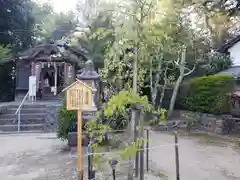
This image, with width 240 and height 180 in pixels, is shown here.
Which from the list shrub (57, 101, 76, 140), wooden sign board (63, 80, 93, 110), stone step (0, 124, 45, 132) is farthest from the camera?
stone step (0, 124, 45, 132)

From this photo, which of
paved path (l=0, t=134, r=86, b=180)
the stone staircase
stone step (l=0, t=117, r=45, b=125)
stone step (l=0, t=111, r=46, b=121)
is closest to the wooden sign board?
paved path (l=0, t=134, r=86, b=180)

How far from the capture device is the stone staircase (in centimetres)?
1094

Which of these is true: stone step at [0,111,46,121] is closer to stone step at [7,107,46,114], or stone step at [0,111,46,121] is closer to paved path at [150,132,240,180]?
stone step at [7,107,46,114]

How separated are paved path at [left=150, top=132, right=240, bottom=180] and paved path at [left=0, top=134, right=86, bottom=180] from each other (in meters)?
2.01

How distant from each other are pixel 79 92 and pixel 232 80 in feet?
29.2

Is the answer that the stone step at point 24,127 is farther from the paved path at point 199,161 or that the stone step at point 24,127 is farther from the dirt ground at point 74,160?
the paved path at point 199,161

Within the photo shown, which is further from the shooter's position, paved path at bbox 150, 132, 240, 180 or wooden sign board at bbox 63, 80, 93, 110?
paved path at bbox 150, 132, 240, 180

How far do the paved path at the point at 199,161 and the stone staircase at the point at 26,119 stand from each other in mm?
5159

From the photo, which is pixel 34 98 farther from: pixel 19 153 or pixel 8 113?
pixel 19 153

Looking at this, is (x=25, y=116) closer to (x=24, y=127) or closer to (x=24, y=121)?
(x=24, y=121)

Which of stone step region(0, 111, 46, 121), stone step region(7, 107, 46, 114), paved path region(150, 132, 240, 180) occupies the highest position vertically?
stone step region(7, 107, 46, 114)

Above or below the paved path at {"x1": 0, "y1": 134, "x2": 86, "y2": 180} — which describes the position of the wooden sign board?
above

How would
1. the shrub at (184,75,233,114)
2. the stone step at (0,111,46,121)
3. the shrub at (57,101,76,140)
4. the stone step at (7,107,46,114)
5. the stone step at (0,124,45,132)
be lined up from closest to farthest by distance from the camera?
the shrub at (57,101,76,140)
the stone step at (0,124,45,132)
the shrub at (184,75,233,114)
the stone step at (0,111,46,121)
the stone step at (7,107,46,114)

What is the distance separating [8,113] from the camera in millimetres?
12031
